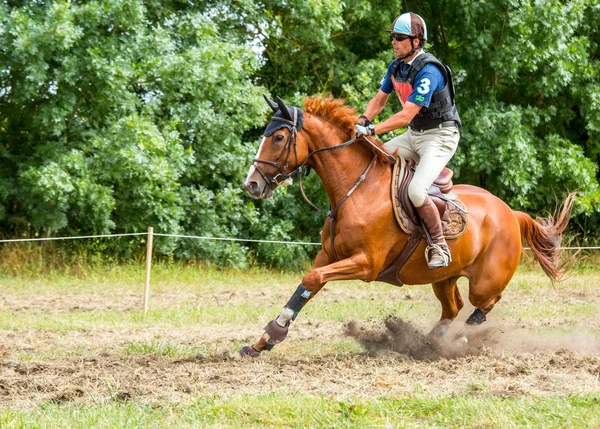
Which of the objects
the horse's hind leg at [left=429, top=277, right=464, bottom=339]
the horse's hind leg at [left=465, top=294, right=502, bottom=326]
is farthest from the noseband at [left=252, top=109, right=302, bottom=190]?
the horse's hind leg at [left=465, top=294, right=502, bottom=326]

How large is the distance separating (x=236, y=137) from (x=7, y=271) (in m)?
5.54

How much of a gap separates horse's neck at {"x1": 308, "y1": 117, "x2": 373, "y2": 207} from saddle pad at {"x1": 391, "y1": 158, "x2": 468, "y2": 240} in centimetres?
40

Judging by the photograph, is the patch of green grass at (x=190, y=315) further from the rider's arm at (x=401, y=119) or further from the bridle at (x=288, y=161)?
the rider's arm at (x=401, y=119)

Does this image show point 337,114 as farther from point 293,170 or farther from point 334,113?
point 293,170

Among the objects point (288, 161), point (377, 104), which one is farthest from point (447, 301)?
point (288, 161)

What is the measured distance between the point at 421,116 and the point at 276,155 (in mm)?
1638

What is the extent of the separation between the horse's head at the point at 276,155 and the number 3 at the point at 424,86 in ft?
3.79

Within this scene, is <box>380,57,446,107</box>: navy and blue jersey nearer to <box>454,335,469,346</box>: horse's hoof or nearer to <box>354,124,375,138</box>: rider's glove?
<box>354,124,375,138</box>: rider's glove

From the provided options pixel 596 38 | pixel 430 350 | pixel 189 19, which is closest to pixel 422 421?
pixel 430 350

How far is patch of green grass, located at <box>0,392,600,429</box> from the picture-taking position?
4941 millimetres

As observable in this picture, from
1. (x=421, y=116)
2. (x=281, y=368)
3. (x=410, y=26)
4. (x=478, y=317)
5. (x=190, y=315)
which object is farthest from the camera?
(x=190, y=315)

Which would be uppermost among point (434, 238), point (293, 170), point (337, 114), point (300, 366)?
point (337, 114)

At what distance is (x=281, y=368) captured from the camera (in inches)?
269

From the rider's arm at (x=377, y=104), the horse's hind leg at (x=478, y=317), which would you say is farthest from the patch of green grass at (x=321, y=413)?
the rider's arm at (x=377, y=104)
